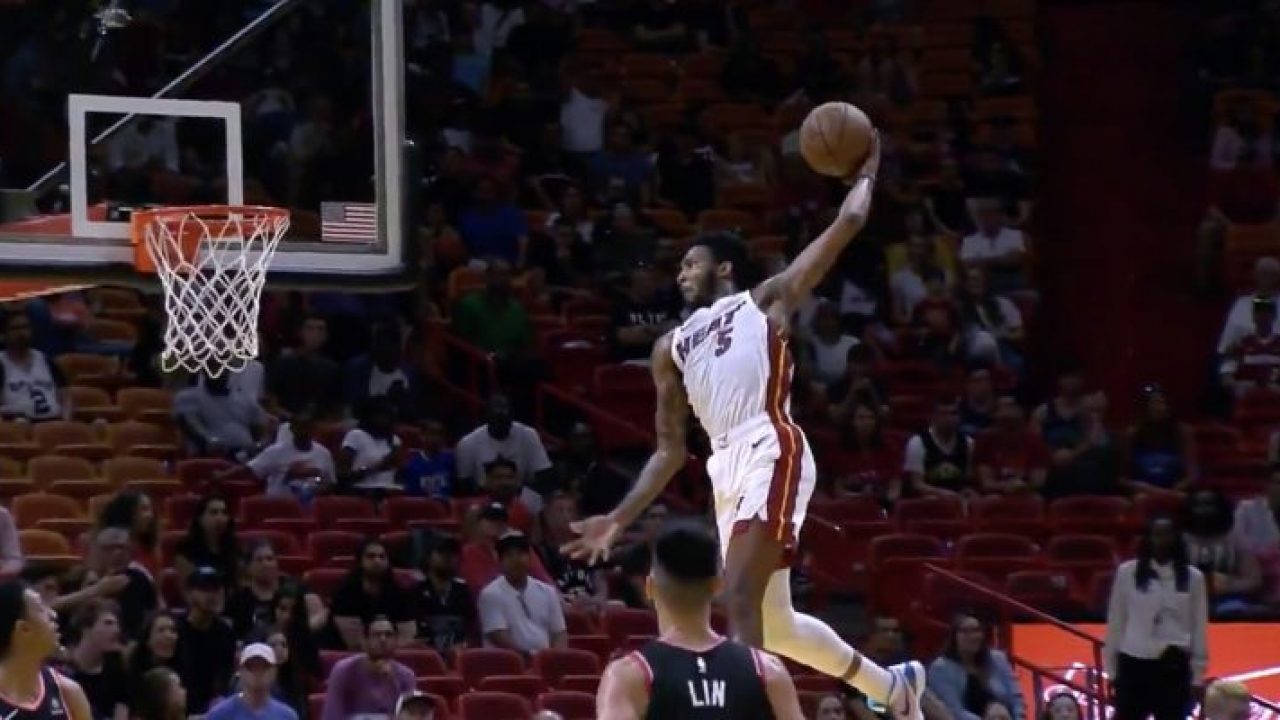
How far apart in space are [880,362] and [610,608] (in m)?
3.75

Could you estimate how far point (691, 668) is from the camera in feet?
19.9

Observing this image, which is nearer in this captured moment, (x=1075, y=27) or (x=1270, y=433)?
(x=1270, y=433)

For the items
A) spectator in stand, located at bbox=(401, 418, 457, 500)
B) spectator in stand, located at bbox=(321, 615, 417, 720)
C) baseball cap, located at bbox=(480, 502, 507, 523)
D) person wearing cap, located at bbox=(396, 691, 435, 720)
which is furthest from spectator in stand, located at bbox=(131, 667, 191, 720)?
spectator in stand, located at bbox=(401, 418, 457, 500)

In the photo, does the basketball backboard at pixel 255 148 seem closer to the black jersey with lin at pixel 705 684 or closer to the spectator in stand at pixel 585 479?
the spectator in stand at pixel 585 479

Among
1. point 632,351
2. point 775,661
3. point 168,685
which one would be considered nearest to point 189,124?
point 632,351

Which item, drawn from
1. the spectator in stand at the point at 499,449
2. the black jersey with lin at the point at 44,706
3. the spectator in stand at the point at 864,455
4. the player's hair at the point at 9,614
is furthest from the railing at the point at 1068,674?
the player's hair at the point at 9,614

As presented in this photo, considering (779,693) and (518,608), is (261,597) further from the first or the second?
(779,693)

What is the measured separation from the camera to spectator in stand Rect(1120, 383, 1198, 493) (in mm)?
16453

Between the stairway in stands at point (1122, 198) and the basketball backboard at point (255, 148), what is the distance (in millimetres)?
5188

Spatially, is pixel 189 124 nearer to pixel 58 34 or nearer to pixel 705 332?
pixel 58 34

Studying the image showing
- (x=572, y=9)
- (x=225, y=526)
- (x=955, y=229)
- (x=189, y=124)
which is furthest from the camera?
(x=572, y=9)

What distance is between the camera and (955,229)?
18.8m

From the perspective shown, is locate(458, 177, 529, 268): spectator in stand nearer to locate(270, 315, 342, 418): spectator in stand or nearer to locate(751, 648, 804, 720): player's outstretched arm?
locate(270, 315, 342, 418): spectator in stand

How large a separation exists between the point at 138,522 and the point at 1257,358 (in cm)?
765
